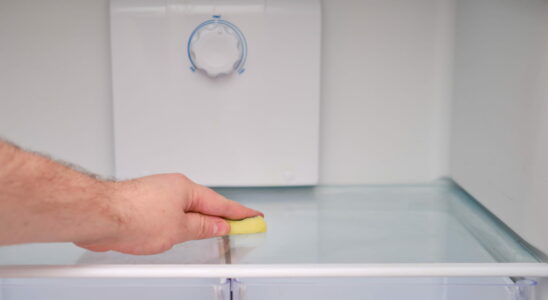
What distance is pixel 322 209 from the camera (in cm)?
82

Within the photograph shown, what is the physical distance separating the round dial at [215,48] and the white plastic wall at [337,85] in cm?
15

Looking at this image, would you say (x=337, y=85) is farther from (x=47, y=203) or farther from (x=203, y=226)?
(x=47, y=203)

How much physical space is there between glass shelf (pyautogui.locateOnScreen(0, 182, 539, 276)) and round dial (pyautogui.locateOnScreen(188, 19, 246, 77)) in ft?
0.63

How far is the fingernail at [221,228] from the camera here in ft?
2.19

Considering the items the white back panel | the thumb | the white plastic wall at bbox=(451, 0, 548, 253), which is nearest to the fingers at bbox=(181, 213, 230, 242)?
the thumb

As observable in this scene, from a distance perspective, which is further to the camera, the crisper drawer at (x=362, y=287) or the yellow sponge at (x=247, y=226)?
the yellow sponge at (x=247, y=226)

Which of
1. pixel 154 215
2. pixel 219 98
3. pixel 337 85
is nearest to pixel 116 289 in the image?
pixel 154 215

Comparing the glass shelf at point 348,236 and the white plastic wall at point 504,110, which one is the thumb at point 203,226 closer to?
the glass shelf at point 348,236

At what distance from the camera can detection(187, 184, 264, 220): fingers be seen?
25.5 inches

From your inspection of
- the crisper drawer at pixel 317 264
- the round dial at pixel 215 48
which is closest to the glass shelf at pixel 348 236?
the crisper drawer at pixel 317 264

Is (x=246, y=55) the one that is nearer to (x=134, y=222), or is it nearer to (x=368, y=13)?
(x=368, y=13)

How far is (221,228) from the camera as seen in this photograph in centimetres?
67

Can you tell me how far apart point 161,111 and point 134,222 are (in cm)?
32

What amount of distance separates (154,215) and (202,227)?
87 millimetres
